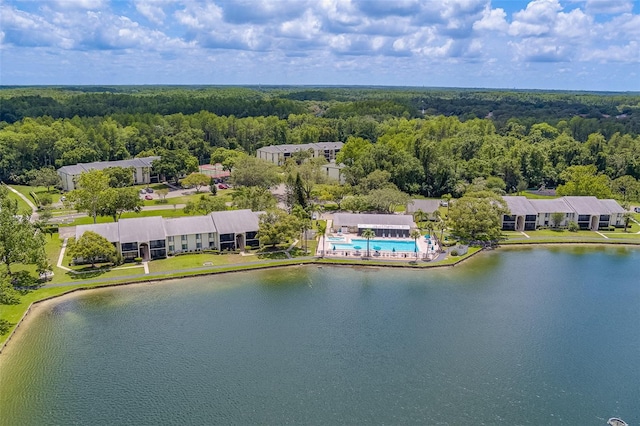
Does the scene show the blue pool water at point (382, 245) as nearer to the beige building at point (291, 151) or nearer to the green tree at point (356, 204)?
the green tree at point (356, 204)

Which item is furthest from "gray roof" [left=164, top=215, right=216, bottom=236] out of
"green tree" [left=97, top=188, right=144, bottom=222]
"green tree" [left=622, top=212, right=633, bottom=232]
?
"green tree" [left=622, top=212, right=633, bottom=232]

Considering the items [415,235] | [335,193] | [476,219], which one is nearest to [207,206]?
[335,193]

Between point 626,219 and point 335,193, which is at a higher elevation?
point 335,193

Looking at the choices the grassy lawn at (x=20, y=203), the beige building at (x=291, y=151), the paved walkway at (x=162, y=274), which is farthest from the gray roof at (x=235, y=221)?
the beige building at (x=291, y=151)

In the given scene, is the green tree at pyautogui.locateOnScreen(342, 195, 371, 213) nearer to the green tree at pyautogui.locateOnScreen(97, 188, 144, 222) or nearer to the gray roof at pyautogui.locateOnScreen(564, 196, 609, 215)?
the green tree at pyautogui.locateOnScreen(97, 188, 144, 222)

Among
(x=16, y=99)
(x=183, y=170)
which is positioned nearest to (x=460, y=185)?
(x=183, y=170)

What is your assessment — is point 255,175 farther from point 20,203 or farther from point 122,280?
point 20,203

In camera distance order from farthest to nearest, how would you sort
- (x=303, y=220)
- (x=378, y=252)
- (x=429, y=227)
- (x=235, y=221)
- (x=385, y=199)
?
(x=385, y=199) < (x=429, y=227) < (x=303, y=220) < (x=235, y=221) < (x=378, y=252)

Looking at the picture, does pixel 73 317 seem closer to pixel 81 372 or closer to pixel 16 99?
pixel 81 372
